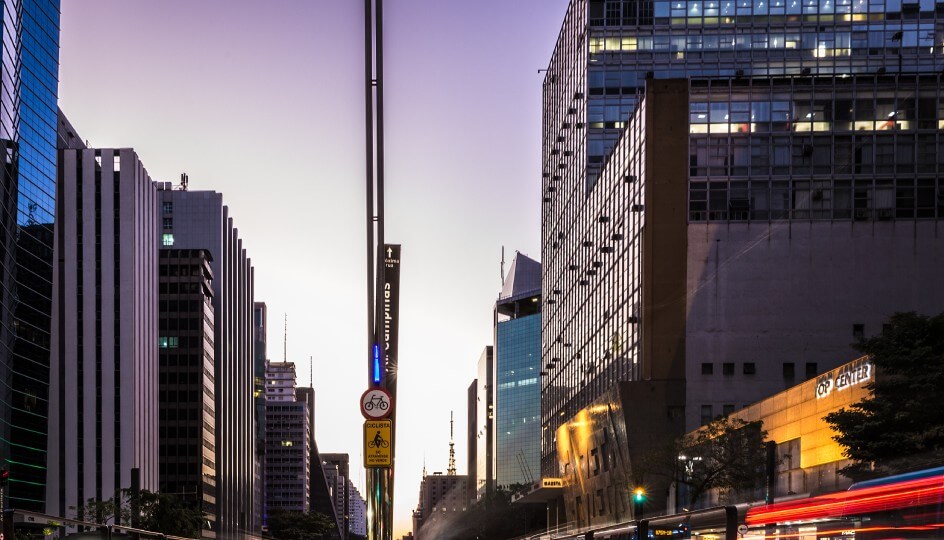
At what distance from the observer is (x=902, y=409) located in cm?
4534

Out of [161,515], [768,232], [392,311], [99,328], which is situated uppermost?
[768,232]

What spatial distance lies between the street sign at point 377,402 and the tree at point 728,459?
52522 millimetres

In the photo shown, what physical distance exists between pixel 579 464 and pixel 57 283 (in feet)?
232

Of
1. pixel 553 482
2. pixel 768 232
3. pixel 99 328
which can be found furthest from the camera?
pixel 99 328

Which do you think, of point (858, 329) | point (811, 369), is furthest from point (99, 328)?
point (858, 329)

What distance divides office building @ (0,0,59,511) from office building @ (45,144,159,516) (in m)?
16.2

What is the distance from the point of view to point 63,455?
455 ft

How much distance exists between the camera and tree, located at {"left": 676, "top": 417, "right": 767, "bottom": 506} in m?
68.4

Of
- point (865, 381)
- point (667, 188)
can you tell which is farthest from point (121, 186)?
point (865, 381)

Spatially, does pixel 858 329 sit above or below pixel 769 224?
below

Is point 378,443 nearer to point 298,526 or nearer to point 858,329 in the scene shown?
point 858,329

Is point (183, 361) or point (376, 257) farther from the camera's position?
point (183, 361)

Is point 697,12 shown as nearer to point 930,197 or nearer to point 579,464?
point 930,197

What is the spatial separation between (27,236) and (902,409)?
95.0 metres
